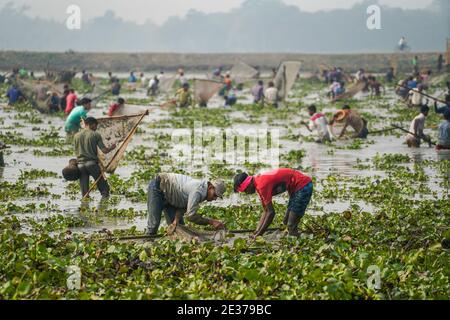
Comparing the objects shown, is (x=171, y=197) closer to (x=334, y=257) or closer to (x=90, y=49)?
(x=334, y=257)

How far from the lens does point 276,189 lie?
12.1 m

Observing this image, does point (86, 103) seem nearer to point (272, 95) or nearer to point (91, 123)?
point (91, 123)

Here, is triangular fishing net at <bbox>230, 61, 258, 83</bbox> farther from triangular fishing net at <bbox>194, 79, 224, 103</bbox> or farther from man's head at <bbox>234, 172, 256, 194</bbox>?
man's head at <bbox>234, 172, 256, 194</bbox>

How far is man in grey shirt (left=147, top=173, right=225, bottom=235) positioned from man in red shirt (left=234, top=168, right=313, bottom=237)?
34cm

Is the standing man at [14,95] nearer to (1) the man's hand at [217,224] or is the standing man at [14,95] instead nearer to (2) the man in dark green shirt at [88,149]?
(2) the man in dark green shirt at [88,149]

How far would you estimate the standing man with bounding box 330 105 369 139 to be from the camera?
2620cm

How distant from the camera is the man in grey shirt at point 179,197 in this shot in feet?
38.9

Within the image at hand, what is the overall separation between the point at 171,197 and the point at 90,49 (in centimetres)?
18194

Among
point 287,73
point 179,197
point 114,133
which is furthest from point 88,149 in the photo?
point 287,73

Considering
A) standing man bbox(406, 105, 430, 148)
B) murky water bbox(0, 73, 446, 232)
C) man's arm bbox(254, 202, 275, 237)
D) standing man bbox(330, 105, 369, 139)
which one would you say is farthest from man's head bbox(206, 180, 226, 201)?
standing man bbox(330, 105, 369, 139)

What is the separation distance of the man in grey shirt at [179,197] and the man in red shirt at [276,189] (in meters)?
0.34

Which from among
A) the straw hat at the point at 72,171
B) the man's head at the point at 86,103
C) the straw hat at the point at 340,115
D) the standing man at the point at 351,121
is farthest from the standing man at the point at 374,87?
the straw hat at the point at 72,171
